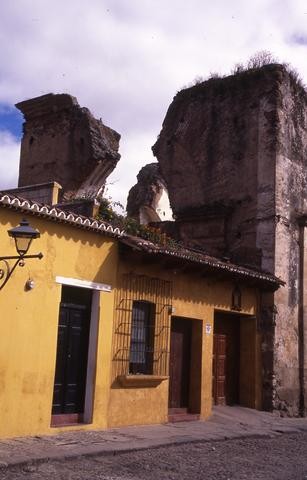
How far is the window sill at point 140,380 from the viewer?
11.8m

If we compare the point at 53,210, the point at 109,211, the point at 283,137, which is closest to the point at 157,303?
the point at 109,211

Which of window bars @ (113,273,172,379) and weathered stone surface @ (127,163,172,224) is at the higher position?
weathered stone surface @ (127,163,172,224)

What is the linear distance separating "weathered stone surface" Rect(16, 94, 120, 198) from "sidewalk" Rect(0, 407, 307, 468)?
23.3 ft

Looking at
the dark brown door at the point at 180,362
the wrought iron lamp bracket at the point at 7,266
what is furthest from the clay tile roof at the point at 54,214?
the dark brown door at the point at 180,362

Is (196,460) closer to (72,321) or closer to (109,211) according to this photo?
(72,321)

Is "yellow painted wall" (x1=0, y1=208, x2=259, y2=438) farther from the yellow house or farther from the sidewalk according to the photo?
the sidewalk

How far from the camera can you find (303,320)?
671 inches

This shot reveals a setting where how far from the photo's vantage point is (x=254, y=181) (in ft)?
55.9

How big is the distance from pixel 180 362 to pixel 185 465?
5331 mm

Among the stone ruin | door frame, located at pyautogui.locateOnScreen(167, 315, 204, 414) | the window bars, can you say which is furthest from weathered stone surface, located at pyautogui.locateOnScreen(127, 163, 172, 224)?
the window bars

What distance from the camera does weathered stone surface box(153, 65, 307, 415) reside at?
1636 cm

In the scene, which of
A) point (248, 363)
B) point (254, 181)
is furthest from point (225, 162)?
point (248, 363)

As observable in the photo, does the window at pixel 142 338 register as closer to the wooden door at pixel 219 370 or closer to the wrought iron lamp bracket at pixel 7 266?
the wooden door at pixel 219 370

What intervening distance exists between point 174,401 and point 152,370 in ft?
4.76
